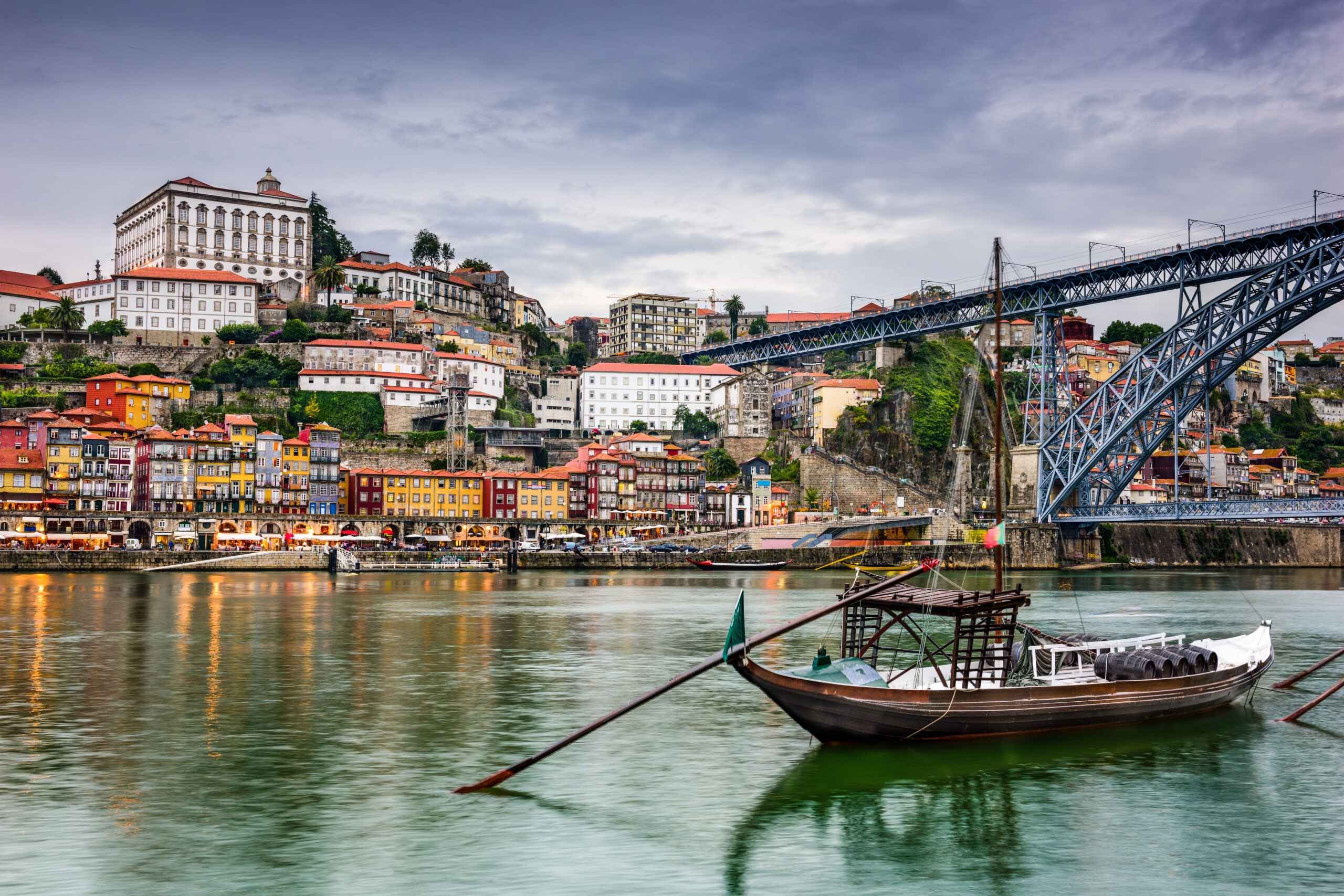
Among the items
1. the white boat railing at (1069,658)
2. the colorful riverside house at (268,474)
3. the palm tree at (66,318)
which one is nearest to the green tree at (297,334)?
the palm tree at (66,318)

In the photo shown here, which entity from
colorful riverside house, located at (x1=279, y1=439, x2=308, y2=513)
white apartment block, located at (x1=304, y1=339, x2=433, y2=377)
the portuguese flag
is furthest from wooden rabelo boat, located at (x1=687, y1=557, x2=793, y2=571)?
the portuguese flag

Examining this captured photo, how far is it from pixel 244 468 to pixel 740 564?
3354cm

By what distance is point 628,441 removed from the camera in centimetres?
9600

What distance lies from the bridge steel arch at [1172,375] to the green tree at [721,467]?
2825 centimetres

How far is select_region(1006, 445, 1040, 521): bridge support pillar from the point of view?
72.6 m

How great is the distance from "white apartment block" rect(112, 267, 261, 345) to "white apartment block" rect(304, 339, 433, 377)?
1075 cm

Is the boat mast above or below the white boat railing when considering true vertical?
above

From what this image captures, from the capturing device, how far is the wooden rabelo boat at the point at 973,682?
16.3m

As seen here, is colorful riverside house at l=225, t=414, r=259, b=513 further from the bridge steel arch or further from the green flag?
the green flag

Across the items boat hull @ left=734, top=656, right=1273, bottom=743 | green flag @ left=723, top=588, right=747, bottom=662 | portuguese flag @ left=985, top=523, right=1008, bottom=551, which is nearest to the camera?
green flag @ left=723, top=588, right=747, bottom=662

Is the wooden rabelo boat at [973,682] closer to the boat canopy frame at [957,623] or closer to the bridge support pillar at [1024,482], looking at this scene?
the boat canopy frame at [957,623]

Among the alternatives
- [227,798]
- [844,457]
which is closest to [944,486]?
[844,457]

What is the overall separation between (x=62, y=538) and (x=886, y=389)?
59031 millimetres

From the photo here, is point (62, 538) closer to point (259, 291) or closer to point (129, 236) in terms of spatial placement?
point (259, 291)
